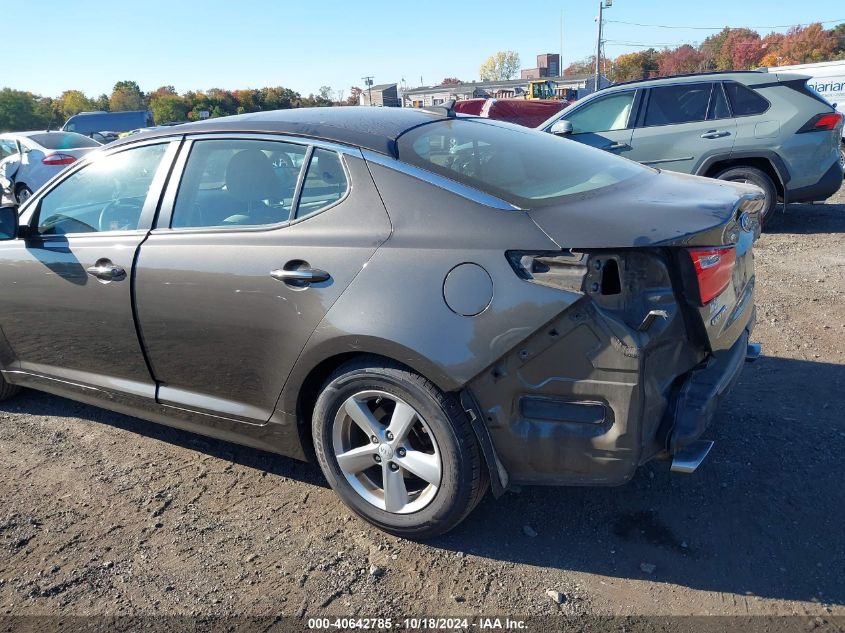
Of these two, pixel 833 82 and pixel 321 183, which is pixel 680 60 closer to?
pixel 833 82

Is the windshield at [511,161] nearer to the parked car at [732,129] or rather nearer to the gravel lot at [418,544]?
the gravel lot at [418,544]

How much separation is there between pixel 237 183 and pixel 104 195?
3.11 feet

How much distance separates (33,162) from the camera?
12789 mm

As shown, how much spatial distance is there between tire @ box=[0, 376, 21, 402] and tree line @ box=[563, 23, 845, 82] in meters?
65.9

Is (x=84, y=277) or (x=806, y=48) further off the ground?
(x=84, y=277)

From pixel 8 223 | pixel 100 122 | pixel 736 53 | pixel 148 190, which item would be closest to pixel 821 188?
pixel 148 190

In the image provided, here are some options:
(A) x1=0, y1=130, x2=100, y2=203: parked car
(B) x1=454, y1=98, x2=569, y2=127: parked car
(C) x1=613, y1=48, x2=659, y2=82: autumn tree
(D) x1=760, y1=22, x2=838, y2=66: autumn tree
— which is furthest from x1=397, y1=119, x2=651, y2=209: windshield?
(C) x1=613, y1=48, x2=659, y2=82: autumn tree

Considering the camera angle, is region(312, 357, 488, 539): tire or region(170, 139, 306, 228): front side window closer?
region(312, 357, 488, 539): tire

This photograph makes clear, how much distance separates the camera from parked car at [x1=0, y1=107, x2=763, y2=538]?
93.4 inches

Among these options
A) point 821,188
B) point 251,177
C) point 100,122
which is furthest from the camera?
point 100,122

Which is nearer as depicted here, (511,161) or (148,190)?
(511,161)

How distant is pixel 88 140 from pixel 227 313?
520 inches

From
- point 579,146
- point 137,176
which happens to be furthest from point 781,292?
point 137,176

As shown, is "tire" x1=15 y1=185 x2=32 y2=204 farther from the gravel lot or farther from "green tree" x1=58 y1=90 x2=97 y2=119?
"green tree" x1=58 y1=90 x2=97 y2=119
